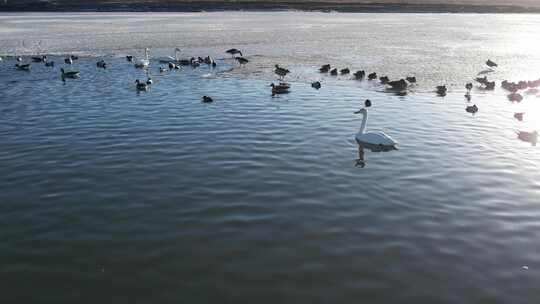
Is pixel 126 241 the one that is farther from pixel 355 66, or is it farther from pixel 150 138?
pixel 355 66

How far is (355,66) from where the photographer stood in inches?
1515

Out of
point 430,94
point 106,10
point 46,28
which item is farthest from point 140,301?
point 106,10

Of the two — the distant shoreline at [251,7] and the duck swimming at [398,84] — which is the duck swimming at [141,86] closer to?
the duck swimming at [398,84]

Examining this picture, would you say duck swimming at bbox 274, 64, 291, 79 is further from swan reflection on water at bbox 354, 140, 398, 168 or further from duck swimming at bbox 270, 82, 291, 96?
swan reflection on water at bbox 354, 140, 398, 168

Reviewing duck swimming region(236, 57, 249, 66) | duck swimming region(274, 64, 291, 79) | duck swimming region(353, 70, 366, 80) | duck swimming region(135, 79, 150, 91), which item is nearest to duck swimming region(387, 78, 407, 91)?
duck swimming region(353, 70, 366, 80)

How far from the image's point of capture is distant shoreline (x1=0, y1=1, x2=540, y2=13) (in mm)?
102625

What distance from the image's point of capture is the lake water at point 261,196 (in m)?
9.95

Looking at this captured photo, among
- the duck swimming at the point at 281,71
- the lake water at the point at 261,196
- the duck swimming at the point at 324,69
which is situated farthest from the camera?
the duck swimming at the point at 324,69

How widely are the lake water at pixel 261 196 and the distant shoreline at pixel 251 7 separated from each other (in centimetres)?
7781

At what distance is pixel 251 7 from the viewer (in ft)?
355

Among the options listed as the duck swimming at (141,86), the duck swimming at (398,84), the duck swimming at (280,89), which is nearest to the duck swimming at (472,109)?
the duck swimming at (398,84)

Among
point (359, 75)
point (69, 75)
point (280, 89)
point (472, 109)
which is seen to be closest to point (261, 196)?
point (472, 109)

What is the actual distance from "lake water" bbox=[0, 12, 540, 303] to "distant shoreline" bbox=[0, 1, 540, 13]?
77.8 metres

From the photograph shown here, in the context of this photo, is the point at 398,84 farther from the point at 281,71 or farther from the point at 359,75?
the point at 281,71
